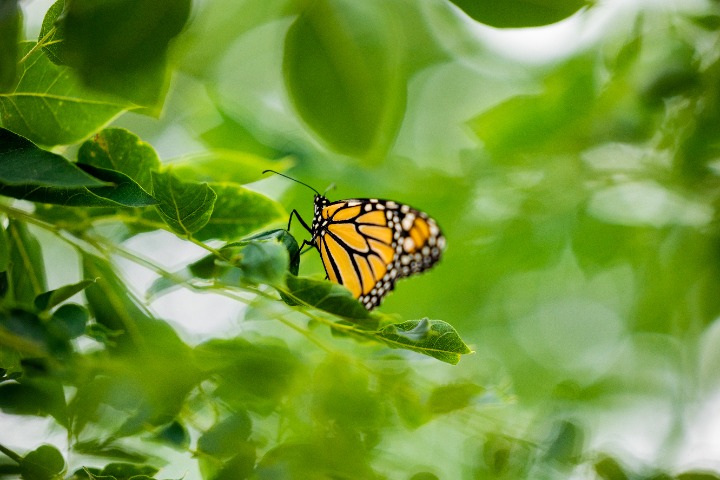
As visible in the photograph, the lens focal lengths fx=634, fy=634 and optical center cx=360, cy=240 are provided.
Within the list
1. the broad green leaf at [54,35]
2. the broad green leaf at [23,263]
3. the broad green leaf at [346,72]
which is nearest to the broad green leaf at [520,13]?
the broad green leaf at [346,72]

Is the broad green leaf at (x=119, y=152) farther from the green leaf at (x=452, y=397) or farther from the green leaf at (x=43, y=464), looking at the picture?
the green leaf at (x=452, y=397)

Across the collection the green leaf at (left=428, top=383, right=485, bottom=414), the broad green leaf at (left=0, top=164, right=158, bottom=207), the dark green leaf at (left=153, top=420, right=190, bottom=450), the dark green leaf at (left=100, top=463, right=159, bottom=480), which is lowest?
the dark green leaf at (left=100, top=463, right=159, bottom=480)

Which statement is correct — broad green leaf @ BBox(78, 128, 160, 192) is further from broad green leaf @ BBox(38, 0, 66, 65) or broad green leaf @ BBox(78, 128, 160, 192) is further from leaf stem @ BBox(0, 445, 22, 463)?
leaf stem @ BBox(0, 445, 22, 463)

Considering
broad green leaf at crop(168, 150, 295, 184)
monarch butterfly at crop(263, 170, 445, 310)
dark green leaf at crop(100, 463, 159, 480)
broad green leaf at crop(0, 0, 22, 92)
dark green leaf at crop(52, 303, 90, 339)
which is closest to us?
broad green leaf at crop(0, 0, 22, 92)

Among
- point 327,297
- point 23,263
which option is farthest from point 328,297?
point 23,263

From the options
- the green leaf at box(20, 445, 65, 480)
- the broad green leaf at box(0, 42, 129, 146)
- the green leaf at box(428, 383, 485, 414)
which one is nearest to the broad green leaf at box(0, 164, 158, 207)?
the broad green leaf at box(0, 42, 129, 146)
